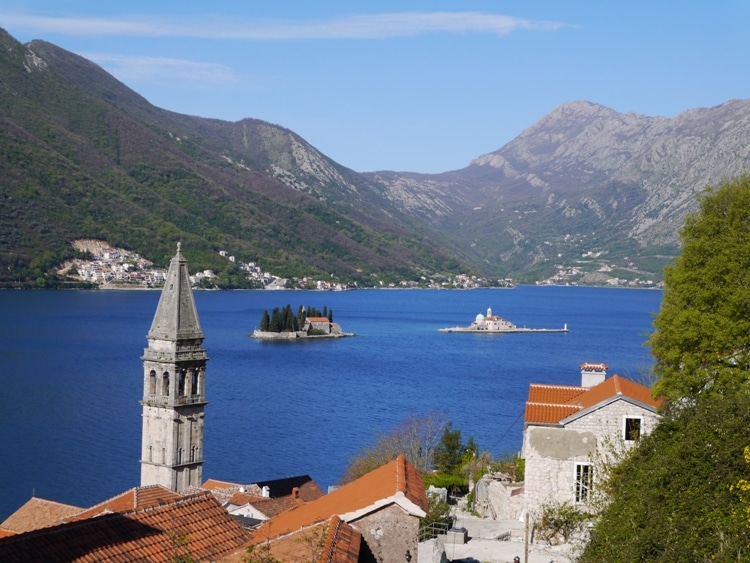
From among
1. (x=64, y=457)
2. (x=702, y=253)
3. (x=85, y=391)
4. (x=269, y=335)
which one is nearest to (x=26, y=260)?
(x=269, y=335)

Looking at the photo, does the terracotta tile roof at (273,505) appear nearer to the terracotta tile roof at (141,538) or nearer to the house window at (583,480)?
the house window at (583,480)

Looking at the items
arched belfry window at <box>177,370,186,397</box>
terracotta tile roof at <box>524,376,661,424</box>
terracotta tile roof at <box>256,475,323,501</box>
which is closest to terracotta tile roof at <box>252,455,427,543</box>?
terracotta tile roof at <box>524,376,661,424</box>

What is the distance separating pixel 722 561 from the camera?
10.3 m

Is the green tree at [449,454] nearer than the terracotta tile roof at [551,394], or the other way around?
the terracotta tile roof at [551,394]

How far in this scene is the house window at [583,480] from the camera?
16.5m

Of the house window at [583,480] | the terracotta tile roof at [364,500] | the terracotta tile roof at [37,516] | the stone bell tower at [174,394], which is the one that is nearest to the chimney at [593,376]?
the house window at [583,480]

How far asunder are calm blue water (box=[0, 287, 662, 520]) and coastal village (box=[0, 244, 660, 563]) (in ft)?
20.1

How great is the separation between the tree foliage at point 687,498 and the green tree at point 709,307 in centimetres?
208

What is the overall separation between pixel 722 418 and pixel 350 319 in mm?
125817

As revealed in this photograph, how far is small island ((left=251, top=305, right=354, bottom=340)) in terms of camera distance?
4272 inches

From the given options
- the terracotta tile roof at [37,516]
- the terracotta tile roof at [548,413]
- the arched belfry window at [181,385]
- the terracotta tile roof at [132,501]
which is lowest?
the terracotta tile roof at [37,516]

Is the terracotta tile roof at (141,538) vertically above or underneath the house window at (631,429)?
underneath

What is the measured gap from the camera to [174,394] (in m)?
23.7

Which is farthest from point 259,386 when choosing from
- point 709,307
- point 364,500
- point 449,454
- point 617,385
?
point 364,500
